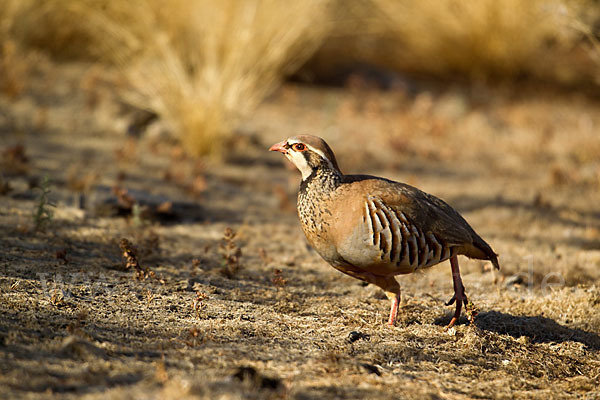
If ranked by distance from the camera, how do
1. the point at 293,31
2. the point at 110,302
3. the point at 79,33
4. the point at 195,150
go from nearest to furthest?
the point at 110,302, the point at 195,150, the point at 293,31, the point at 79,33

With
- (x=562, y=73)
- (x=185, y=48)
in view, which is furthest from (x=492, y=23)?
(x=185, y=48)

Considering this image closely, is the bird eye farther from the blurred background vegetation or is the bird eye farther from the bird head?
the blurred background vegetation

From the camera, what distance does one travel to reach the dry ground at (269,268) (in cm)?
362

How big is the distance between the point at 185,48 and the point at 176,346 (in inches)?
251

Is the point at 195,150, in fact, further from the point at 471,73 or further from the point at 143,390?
the point at 471,73

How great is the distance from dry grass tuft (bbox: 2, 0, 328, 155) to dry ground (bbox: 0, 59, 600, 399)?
1.50 feet

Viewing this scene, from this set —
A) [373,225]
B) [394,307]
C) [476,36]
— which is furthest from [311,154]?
[476,36]

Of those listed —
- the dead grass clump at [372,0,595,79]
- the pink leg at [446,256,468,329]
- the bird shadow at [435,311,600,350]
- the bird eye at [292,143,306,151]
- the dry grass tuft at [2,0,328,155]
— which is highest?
the dead grass clump at [372,0,595,79]

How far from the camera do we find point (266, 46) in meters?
8.95

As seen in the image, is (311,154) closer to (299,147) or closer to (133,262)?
(299,147)

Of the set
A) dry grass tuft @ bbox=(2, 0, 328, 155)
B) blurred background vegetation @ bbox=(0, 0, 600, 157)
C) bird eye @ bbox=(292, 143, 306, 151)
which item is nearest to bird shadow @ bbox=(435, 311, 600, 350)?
bird eye @ bbox=(292, 143, 306, 151)

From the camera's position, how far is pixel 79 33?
33.9 ft

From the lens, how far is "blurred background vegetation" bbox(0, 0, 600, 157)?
319 inches

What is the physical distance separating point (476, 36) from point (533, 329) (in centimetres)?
792
